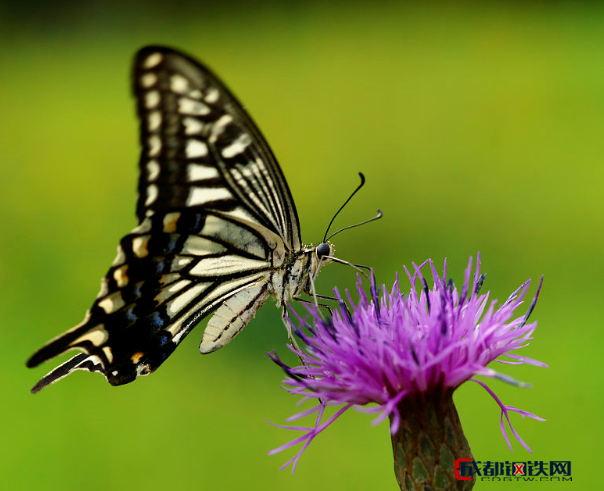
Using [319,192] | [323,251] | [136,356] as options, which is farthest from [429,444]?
[319,192]

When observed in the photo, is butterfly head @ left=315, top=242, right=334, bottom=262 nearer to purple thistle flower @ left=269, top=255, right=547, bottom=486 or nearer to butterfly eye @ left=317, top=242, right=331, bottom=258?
butterfly eye @ left=317, top=242, right=331, bottom=258

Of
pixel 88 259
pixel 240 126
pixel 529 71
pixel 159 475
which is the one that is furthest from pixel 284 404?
pixel 529 71

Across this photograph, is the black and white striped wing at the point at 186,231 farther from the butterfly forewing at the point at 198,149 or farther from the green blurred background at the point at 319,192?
the green blurred background at the point at 319,192

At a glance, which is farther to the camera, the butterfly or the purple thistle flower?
the butterfly

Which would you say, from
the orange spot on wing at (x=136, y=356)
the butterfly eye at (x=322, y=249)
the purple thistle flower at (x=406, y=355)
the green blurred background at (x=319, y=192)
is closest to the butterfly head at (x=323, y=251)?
the butterfly eye at (x=322, y=249)

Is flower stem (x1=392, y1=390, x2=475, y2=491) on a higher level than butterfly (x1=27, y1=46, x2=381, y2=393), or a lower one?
lower

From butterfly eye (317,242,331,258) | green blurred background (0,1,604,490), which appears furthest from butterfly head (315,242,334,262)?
green blurred background (0,1,604,490)

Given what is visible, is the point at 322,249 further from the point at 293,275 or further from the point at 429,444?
the point at 429,444
